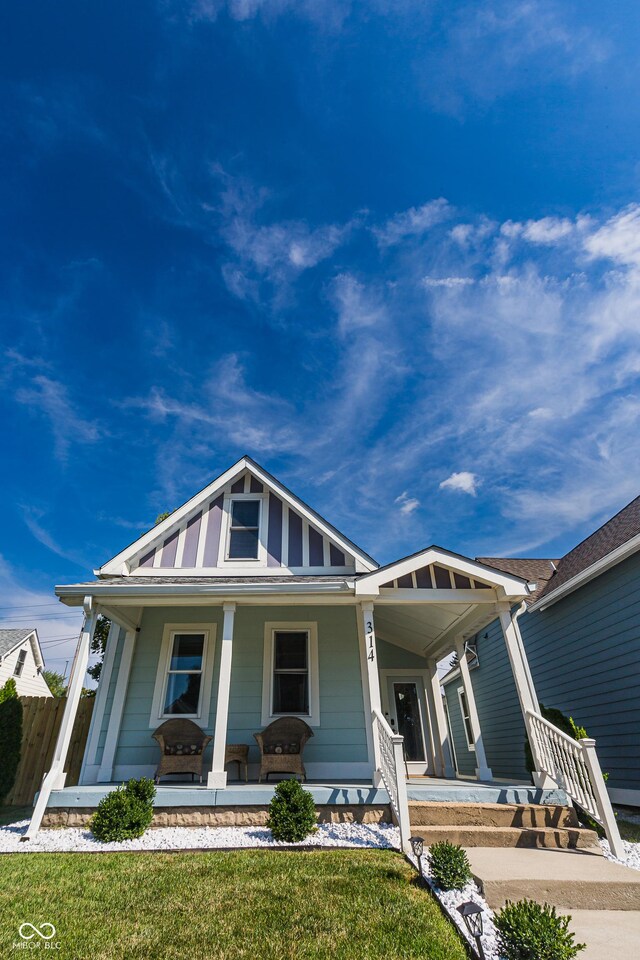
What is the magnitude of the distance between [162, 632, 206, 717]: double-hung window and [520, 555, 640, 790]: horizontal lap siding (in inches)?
305

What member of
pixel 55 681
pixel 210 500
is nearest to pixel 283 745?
pixel 210 500

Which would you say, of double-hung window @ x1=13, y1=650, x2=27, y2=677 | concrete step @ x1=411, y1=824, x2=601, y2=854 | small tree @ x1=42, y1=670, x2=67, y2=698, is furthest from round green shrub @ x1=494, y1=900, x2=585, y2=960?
small tree @ x1=42, y1=670, x2=67, y2=698

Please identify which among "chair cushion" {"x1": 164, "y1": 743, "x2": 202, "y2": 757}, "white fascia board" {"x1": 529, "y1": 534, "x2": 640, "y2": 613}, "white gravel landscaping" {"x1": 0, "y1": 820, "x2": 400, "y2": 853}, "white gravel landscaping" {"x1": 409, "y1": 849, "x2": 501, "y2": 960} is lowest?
"white gravel landscaping" {"x1": 409, "y1": 849, "x2": 501, "y2": 960}

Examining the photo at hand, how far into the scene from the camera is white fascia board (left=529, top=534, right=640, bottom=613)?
7945mm

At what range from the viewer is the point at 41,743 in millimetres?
8727

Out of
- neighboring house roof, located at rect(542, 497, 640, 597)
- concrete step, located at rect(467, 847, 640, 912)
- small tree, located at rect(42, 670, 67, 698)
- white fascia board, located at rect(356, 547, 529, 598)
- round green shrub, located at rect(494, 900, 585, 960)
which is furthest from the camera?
small tree, located at rect(42, 670, 67, 698)

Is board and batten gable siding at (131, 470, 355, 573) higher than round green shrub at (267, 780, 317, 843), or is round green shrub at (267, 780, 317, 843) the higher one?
board and batten gable siding at (131, 470, 355, 573)

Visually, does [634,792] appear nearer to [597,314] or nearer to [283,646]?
[283,646]

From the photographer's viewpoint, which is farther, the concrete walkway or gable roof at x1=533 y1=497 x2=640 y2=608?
gable roof at x1=533 y1=497 x2=640 y2=608

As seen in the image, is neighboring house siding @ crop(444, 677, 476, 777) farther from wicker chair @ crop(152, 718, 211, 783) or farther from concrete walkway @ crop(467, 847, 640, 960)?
concrete walkway @ crop(467, 847, 640, 960)

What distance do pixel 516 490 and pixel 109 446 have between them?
13412 millimetres

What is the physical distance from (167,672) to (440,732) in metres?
5.86

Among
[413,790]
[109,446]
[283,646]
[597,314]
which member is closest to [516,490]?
[597,314]

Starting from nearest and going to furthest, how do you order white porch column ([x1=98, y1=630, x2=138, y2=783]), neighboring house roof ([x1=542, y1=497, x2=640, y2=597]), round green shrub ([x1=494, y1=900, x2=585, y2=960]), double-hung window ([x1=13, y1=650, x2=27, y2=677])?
round green shrub ([x1=494, y1=900, x2=585, y2=960]) < white porch column ([x1=98, y1=630, x2=138, y2=783]) < neighboring house roof ([x1=542, y1=497, x2=640, y2=597]) < double-hung window ([x1=13, y1=650, x2=27, y2=677])
